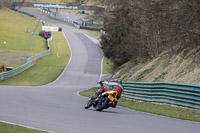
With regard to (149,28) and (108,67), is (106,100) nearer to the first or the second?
(149,28)

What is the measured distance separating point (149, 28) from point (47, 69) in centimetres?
2875

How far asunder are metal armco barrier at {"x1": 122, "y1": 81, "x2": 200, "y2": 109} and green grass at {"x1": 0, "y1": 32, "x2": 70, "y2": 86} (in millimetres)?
22291

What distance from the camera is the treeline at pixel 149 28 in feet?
69.8

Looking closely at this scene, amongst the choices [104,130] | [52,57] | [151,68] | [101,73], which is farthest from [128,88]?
[52,57]

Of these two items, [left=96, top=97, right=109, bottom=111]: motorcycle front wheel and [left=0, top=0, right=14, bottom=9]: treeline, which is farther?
[left=0, top=0, right=14, bottom=9]: treeline

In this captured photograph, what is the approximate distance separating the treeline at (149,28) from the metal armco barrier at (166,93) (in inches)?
129

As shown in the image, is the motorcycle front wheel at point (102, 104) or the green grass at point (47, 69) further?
the green grass at point (47, 69)

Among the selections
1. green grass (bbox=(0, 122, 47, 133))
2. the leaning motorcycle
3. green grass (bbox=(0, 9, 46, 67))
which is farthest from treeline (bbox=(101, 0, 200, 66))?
green grass (bbox=(0, 9, 46, 67))

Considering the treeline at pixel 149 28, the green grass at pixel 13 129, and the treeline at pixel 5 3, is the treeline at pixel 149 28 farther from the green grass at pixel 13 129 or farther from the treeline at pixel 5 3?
the treeline at pixel 5 3

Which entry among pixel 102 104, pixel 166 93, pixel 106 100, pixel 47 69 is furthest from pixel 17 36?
pixel 106 100

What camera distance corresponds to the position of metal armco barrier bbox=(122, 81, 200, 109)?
16391 mm

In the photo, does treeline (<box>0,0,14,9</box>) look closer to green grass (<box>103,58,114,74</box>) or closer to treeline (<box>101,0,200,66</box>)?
green grass (<box>103,58,114,74</box>)

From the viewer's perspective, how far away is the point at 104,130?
968 centimetres

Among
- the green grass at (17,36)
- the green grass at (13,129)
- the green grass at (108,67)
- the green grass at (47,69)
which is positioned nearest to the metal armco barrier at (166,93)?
the green grass at (13,129)
